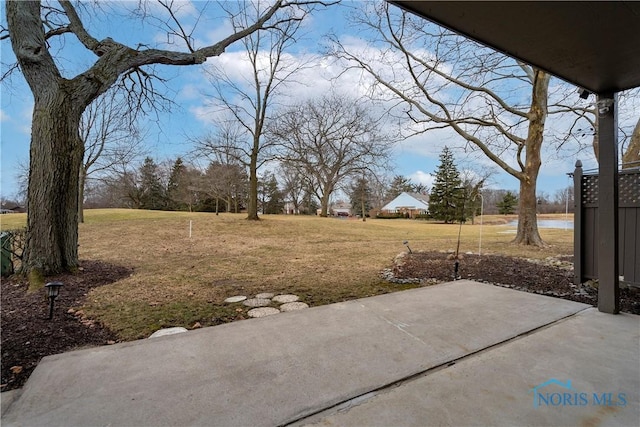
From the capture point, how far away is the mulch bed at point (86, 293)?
2182mm

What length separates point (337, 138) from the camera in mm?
21141

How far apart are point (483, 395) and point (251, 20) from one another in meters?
9.80

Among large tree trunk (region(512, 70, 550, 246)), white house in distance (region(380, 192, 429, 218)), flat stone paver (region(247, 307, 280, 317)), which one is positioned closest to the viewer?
flat stone paver (region(247, 307, 280, 317))

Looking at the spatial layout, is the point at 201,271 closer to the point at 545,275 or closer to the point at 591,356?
the point at 591,356

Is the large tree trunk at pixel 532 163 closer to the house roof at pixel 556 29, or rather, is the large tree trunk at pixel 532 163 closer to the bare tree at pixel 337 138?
the house roof at pixel 556 29

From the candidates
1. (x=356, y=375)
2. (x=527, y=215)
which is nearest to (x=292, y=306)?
(x=356, y=375)

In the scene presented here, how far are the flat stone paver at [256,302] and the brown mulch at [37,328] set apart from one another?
4.27ft

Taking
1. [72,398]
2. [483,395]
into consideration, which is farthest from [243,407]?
[483,395]

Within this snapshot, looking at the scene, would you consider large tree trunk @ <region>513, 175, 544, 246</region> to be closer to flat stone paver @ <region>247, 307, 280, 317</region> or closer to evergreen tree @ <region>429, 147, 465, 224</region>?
flat stone paver @ <region>247, 307, 280, 317</region>

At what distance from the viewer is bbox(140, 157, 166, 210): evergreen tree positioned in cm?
2828

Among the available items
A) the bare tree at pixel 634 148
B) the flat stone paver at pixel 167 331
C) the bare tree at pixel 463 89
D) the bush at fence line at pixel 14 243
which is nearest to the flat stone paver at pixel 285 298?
the flat stone paver at pixel 167 331

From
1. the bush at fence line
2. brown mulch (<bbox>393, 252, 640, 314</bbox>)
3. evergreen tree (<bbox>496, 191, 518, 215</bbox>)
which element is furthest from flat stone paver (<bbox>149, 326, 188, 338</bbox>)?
evergreen tree (<bbox>496, 191, 518, 215</bbox>)

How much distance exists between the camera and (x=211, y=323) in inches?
110

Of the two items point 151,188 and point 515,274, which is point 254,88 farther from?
point 151,188
